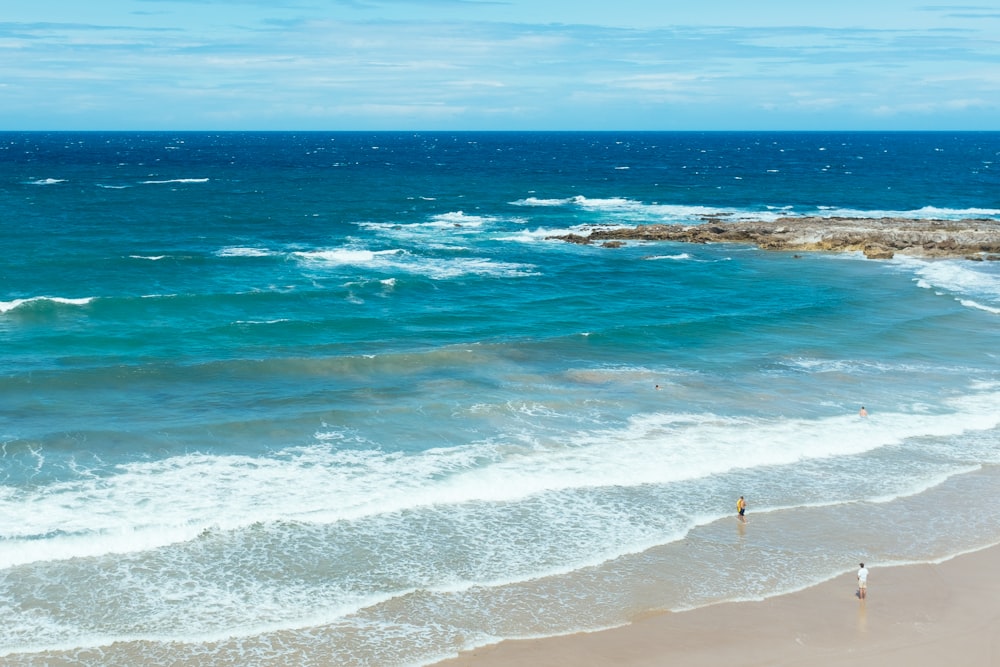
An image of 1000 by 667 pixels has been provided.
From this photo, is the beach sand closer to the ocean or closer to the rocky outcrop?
the ocean

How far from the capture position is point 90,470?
26.8 meters

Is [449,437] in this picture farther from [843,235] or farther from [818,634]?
[843,235]

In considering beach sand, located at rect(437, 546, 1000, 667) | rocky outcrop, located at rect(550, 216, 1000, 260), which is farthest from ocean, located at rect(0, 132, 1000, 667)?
rocky outcrop, located at rect(550, 216, 1000, 260)

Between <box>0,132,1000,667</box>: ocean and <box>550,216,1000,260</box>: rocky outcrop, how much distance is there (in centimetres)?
287

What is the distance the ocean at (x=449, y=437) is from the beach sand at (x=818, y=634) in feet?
1.96

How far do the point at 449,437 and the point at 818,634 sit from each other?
1341 centimetres

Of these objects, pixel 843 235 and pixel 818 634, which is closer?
pixel 818 634

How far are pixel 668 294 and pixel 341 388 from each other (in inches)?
899

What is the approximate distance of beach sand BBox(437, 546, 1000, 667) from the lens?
1872cm

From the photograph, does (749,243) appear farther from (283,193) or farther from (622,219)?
(283,193)

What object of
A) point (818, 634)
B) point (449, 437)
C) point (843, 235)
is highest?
point (843, 235)

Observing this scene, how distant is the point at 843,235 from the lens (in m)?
67.6

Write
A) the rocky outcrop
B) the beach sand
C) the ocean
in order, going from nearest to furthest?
the beach sand, the ocean, the rocky outcrop

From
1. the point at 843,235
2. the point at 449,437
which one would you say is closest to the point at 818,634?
the point at 449,437
